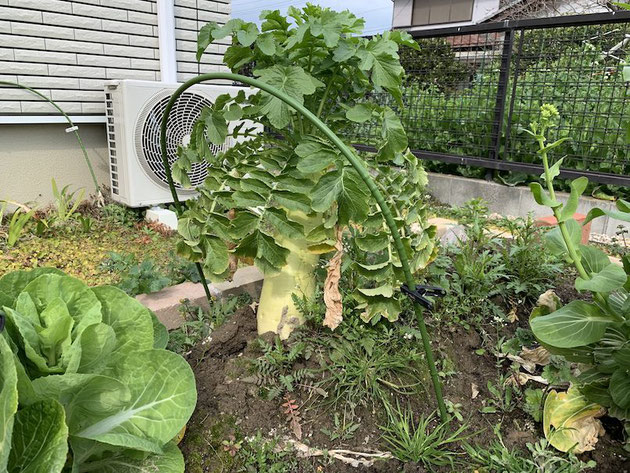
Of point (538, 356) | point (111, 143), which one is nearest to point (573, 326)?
point (538, 356)

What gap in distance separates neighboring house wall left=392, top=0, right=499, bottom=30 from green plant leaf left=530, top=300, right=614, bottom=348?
20255mm

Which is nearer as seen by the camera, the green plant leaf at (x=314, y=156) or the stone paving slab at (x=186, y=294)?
the green plant leaf at (x=314, y=156)

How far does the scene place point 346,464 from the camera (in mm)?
1289

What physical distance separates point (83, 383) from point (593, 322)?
1.25 metres

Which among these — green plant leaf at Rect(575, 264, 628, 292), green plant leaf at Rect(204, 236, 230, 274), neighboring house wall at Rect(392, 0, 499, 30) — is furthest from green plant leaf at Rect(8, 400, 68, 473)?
neighboring house wall at Rect(392, 0, 499, 30)

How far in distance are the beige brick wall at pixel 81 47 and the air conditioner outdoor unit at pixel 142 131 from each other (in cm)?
43

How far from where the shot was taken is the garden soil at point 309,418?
4.23 ft

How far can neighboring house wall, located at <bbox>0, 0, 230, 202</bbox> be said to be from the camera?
3.67 m

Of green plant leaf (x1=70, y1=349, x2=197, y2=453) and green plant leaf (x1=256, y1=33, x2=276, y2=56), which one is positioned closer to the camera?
green plant leaf (x1=70, y1=349, x2=197, y2=453)

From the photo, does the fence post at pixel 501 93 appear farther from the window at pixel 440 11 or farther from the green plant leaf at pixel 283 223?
the window at pixel 440 11

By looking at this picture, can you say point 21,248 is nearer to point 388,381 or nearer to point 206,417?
point 206,417

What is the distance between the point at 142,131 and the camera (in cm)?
362

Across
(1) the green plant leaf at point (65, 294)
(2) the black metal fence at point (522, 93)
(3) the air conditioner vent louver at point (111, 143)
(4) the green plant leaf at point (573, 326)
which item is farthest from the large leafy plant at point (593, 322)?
(3) the air conditioner vent louver at point (111, 143)

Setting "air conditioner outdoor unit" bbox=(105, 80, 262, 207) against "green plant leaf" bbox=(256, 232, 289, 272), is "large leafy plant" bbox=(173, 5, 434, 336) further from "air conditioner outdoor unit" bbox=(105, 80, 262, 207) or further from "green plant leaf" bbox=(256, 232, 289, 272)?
"air conditioner outdoor unit" bbox=(105, 80, 262, 207)
